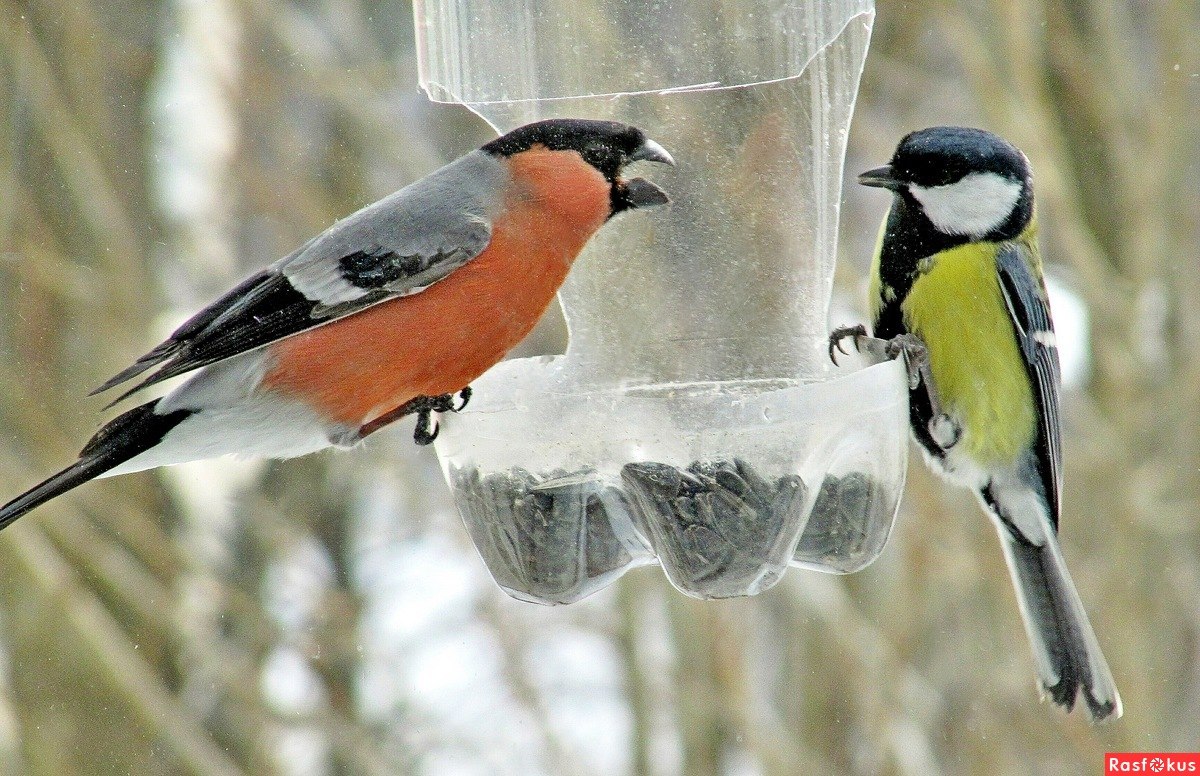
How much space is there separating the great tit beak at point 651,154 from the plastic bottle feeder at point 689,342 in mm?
208

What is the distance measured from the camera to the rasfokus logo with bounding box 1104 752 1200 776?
5.66m

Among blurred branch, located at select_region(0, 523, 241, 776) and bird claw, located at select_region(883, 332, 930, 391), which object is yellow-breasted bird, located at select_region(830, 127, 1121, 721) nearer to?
bird claw, located at select_region(883, 332, 930, 391)

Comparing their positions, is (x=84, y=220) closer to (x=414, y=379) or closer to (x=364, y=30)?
(x=364, y=30)

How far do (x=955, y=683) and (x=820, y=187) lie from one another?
4.16 m

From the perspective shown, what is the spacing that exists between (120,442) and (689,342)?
127 centimetres

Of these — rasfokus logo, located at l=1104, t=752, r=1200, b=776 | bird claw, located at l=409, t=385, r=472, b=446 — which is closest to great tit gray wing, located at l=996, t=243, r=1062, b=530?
bird claw, located at l=409, t=385, r=472, b=446

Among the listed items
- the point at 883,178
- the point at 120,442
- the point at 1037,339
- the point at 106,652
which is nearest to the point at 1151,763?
the point at 1037,339

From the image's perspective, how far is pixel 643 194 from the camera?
10.1 feet

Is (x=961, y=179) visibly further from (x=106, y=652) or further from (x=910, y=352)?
(x=106, y=652)

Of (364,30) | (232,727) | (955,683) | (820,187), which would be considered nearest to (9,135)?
(364,30)

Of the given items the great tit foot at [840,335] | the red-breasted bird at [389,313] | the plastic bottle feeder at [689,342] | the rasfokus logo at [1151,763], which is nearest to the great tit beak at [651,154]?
the red-breasted bird at [389,313]

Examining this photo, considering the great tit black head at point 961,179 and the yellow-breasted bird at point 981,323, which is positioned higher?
the great tit black head at point 961,179

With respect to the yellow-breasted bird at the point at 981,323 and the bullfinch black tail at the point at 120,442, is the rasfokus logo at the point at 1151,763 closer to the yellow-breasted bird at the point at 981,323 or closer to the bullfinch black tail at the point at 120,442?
the yellow-breasted bird at the point at 981,323

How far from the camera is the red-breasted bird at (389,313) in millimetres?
2979
